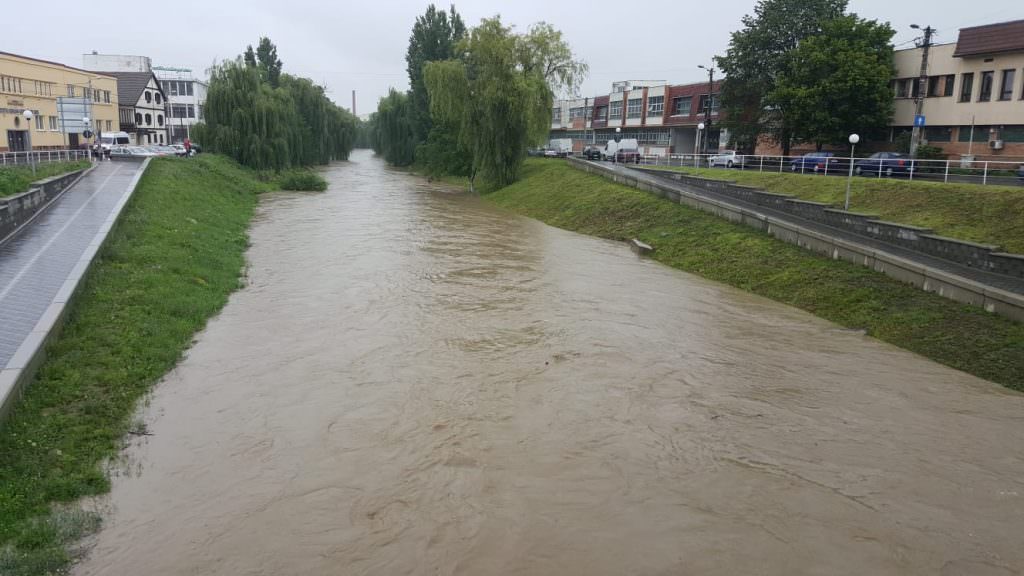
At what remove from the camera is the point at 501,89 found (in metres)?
42.1

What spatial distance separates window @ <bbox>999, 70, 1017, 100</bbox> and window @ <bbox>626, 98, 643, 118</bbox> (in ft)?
120

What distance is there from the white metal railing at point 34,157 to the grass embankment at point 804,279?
2248cm

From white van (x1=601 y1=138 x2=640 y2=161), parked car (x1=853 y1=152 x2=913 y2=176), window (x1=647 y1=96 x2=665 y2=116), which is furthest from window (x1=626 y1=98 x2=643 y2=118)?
parked car (x1=853 y1=152 x2=913 y2=176)

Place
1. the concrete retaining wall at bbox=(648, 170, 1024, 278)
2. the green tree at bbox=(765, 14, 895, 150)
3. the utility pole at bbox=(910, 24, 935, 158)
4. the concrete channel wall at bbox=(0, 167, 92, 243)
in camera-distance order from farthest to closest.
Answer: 1. the green tree at bbox=(765, 14, 895, 150)
2. the utility pole at bbox=(910, 24, 935, 158)
3. the concrete channel wall at bbox=(0, 167, 92, 243)
4. the concrete retaining wall at bbox=(648, 170, 1024, 278)

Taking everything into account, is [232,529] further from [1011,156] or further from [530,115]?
[1011,156]

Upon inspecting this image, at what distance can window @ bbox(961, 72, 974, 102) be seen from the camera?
37.0 metres

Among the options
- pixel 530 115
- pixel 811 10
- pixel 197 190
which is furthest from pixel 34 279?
pixel 811 10

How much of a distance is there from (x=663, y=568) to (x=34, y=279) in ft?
42.1

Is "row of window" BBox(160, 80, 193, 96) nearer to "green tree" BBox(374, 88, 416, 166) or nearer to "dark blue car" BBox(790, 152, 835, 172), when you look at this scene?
"green tree" BBox(374, 88, 416, 166)

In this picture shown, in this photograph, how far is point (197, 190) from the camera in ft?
104

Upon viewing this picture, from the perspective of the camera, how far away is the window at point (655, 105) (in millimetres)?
65438

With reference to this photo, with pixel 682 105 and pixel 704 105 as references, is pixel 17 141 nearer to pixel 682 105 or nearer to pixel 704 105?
pixel 704 105

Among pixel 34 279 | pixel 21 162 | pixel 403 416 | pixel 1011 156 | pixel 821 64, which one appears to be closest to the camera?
pixel 403 416

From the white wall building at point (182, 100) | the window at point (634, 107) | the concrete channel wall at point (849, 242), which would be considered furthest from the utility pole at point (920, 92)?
the white wall building at point (182, 100)
